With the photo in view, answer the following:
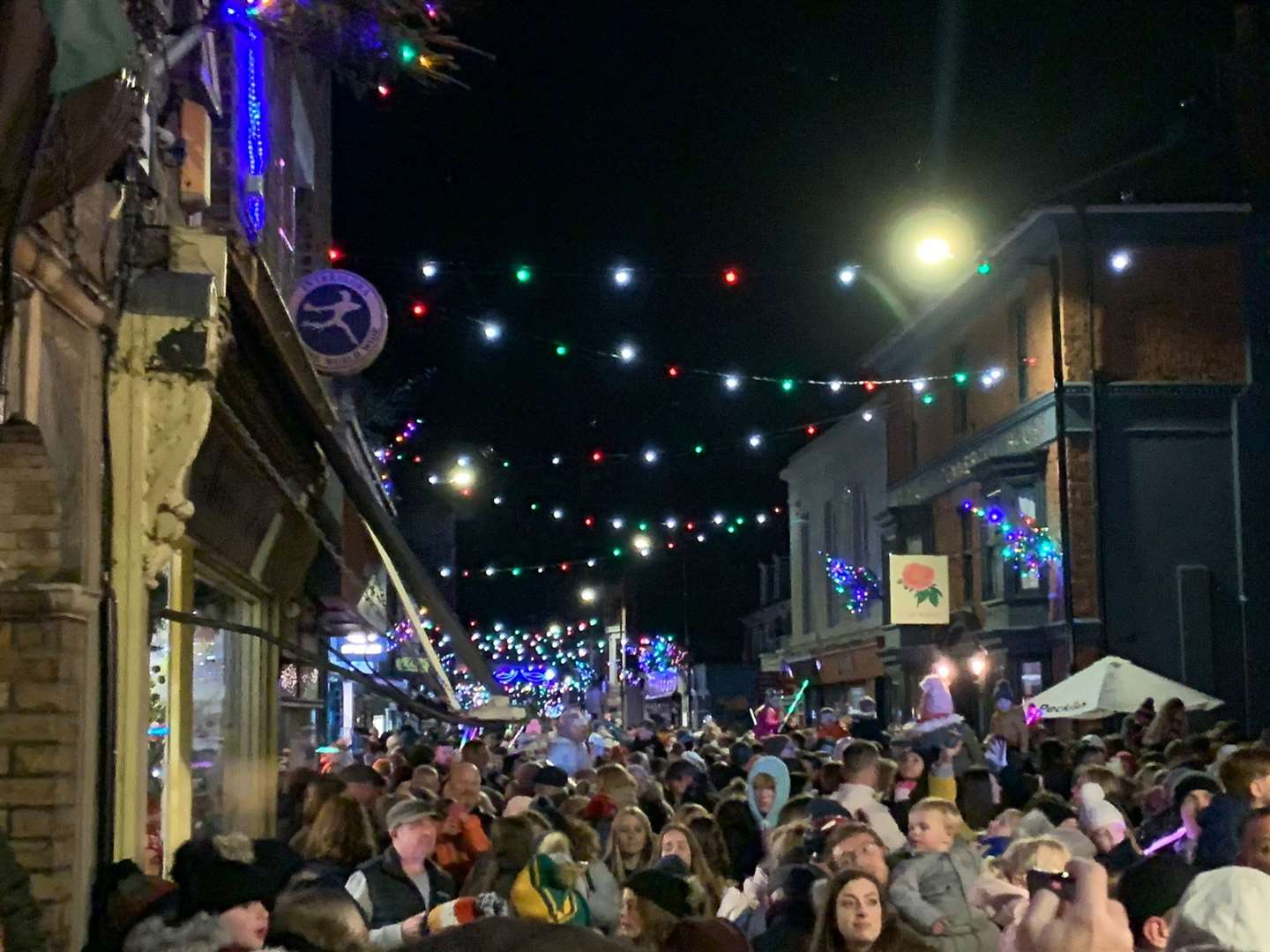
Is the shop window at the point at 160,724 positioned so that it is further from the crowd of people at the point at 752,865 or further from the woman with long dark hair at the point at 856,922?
the woman with long dark hair at the point at 856,922

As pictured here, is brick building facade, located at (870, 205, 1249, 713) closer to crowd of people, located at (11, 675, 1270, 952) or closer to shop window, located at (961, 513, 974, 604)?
shop window, located at (961, 513, 974, 604)

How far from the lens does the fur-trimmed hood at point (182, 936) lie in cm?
584

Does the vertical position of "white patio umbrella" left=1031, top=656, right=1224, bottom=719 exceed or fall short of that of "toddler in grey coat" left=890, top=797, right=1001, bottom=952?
it exceeds it

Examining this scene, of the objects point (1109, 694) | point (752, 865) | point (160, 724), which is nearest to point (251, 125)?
point (160, 724)

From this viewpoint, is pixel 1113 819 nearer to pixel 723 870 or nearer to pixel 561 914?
pixel 723 870

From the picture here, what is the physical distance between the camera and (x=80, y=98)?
5785 mm

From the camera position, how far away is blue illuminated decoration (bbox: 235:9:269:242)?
12.5m

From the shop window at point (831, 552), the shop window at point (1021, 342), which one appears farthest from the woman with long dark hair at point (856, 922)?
the shop window at point (831, 552)

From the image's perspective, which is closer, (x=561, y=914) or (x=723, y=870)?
(x=561, y=914)

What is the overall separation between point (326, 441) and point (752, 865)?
13.3ft

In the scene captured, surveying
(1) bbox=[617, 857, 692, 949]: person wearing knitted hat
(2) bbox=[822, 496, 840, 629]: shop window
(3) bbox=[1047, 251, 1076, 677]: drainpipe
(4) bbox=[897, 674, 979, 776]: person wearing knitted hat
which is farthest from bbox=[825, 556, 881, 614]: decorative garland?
(1) bbox=[617, 857, 692, 949]: person wearing knitted hat

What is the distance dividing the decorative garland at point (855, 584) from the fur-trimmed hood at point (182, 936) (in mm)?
36618

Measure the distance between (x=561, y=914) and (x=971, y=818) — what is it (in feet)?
16.3

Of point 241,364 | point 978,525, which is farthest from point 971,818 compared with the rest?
point 978,525
